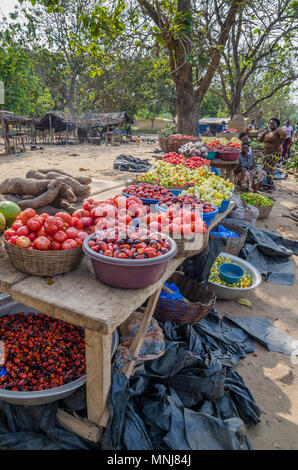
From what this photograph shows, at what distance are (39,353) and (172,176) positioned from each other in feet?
9.04

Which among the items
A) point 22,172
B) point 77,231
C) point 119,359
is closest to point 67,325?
Result: point 119,359

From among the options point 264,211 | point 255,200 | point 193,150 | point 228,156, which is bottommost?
point 264,211

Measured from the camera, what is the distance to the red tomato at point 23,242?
1.58 m

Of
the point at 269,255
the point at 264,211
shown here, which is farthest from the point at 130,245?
the point at 264,211

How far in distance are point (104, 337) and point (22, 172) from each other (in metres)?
10.7

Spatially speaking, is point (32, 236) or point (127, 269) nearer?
point (127, 269)

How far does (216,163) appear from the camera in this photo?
636 cm

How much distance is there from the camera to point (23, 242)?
1.58 m

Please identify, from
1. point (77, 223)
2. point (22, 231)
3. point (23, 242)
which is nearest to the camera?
point (23, 242)

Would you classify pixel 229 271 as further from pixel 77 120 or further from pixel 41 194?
pixel 77 120

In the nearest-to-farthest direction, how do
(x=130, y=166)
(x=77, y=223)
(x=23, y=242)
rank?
(x=23, y=242), (x=77, y=223), (x=130, y=166)

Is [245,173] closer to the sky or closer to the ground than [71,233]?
closer to the ground

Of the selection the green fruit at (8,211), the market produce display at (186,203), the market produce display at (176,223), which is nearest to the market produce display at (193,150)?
the market produce display at (186,203)

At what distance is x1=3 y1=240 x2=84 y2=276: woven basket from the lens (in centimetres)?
157
